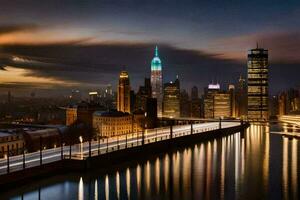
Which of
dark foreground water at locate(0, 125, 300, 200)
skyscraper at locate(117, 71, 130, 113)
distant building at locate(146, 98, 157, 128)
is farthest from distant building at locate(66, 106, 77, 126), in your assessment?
dark foreground water at locate(0, 125, 300, 200)

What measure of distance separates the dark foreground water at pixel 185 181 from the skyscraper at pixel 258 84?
44.9m

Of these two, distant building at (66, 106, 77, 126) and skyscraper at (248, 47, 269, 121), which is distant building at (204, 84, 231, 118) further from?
distant building at (66, 106, 77, 126)

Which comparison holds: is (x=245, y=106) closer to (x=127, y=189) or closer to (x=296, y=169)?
(x=296, y=169)

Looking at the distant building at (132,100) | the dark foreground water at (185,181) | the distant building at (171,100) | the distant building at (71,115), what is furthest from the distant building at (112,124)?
the distant building at (171,100)

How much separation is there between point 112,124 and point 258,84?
37.7m

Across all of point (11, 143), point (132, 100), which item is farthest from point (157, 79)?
point (11, 143)

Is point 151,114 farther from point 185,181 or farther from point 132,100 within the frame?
point 185,181

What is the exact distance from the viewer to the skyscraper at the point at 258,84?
63.1m

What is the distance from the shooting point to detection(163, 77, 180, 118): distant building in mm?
64438

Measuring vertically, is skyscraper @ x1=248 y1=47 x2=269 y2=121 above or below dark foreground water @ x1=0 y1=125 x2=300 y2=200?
above

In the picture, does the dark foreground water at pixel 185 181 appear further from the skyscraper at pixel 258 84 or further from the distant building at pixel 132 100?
the skyscraper at pixel 258 84

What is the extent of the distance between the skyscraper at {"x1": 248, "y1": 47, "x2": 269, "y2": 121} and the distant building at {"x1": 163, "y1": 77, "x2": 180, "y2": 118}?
1031 cm

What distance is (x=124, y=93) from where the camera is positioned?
4878 cm

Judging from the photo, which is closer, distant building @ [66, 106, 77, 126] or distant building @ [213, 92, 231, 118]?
distant building @ [66, 106, 77, 126]
